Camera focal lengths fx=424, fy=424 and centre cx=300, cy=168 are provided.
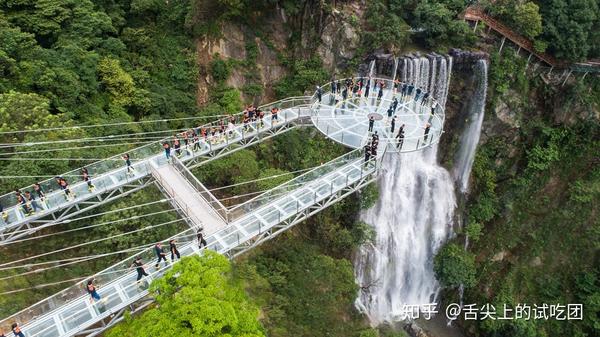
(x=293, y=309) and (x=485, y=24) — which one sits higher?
(x=485, y=24)

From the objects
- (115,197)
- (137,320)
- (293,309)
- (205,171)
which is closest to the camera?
(137,320)

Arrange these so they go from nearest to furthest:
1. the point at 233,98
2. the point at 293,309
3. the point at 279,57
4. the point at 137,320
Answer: the point at 137,320
the point at 293,309
the point at 233,98
the point at 279,57

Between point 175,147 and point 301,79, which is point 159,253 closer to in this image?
point 175,147

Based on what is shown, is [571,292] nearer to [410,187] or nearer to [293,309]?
[410,187]

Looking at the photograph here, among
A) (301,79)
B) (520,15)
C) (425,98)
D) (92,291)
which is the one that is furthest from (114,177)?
(520,15)

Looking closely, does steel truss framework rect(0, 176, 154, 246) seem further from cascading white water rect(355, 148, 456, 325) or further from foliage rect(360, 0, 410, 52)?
foliage rect(360, 0, 410, 52)

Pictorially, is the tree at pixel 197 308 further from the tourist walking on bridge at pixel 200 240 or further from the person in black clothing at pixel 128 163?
the person in black clothing at pixel 128 163

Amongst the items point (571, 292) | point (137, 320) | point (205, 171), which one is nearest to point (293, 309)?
point (205, 171)

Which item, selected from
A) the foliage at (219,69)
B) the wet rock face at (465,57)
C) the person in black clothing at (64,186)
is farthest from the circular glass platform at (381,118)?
the person in black clothing at (64,186)
